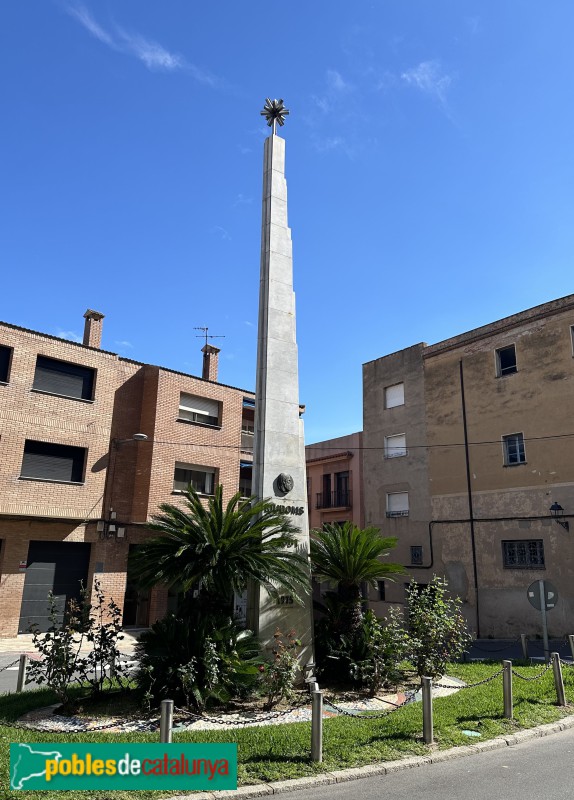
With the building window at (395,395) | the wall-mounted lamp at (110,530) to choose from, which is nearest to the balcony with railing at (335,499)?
the building window at (395,395)

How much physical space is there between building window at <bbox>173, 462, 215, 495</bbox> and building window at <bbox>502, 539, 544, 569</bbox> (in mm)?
11870

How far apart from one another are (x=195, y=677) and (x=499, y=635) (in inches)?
647

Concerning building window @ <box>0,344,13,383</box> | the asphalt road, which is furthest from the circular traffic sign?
building window @ <box>0,344,13,383</box>

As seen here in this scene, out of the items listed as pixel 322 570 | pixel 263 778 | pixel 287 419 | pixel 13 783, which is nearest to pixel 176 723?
pixel 263 778

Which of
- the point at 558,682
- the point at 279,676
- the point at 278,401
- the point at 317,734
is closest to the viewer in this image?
the point at 317,734

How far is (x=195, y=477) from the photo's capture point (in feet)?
79.5

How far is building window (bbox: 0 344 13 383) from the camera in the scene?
757 inches

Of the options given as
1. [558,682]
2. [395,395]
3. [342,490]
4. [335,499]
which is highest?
[395,395]

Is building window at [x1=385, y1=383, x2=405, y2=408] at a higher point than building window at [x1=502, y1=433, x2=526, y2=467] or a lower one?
higher

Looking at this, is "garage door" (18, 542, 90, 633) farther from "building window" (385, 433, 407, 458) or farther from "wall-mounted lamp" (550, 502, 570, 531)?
→ "wall-mounted lamp" (550, 502, 570, 531)

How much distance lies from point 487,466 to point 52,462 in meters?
16.3

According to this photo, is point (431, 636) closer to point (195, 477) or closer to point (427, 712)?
point (427, 712)

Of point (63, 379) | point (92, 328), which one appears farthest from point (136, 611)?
point (92, 328)

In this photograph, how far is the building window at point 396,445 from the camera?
26953 millimetres
